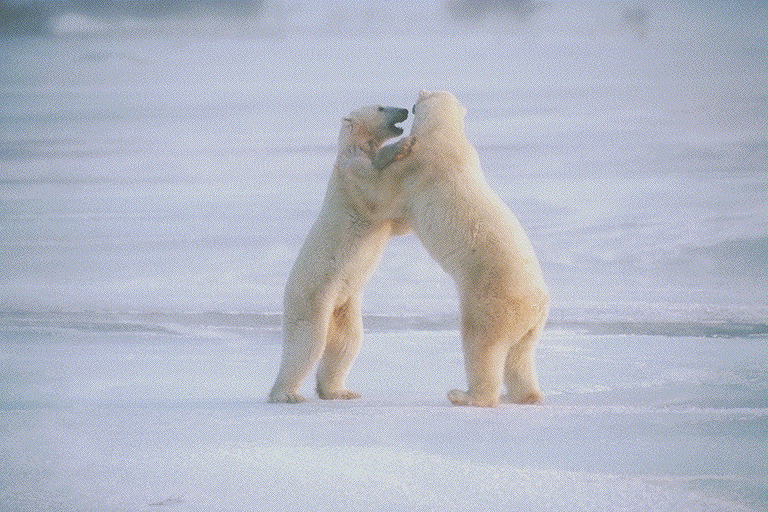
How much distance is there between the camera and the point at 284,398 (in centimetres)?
536

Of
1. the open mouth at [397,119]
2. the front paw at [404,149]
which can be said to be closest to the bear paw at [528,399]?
the front paw at [404,149]

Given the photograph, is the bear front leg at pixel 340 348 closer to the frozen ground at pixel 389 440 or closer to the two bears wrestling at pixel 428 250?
the two bears wrestling at pixel 428 250

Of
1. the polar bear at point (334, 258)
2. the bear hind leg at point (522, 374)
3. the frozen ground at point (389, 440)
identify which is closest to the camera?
the frozen ground at point (389, 440)

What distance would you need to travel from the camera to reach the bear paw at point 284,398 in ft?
17.6

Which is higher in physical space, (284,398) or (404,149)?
(404,149)

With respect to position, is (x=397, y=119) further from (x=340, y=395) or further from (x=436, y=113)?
(x=340, y=395)

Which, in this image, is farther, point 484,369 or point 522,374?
point 522,374

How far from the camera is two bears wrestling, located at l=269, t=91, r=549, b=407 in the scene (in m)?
4.89

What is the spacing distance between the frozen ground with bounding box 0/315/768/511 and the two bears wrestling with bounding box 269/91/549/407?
26 centimetres

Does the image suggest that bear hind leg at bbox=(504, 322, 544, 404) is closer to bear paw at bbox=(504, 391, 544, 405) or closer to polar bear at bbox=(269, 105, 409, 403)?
bear paw at bbox=(504, 391, 544, 405)

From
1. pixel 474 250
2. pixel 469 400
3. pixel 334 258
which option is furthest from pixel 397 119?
pixel 469 400

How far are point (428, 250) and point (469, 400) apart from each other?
0.75 metres

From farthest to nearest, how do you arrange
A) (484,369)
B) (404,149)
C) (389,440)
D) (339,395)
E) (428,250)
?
(339,395), (404,149), (428,250), (484,369), (389,440)

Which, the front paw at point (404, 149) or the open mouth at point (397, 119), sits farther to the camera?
the open mouth at point (397, 119)
